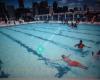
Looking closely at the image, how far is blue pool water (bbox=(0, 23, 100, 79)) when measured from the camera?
2785 mm

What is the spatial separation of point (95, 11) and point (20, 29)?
1.11m

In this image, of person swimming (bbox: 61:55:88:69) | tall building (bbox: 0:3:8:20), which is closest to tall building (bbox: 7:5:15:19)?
tall building (bbox: 0:3:8:20)

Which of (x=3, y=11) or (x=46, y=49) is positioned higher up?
(x=3, y=11)

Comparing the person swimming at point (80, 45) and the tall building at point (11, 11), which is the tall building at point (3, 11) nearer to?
the tall building at point (11, 11)

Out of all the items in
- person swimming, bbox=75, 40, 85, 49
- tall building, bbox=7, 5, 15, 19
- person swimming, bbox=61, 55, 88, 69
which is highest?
tall building, bbox=7, 5, 15, 19

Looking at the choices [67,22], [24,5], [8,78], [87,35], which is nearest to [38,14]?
[24,5]

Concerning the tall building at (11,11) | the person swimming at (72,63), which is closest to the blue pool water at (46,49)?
the person swimming at (72,63)

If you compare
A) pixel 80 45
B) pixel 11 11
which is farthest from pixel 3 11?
pixel 80 45

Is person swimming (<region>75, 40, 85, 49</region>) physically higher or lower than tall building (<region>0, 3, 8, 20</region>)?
lower

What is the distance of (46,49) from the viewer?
2842mm

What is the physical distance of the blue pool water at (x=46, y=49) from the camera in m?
2.79

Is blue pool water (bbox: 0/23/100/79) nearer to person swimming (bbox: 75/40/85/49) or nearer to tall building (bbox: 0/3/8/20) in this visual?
person swimming (bbox: 75/40/85/49)

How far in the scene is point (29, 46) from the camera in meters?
2.89

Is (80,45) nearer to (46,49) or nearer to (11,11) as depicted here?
(46,49)
